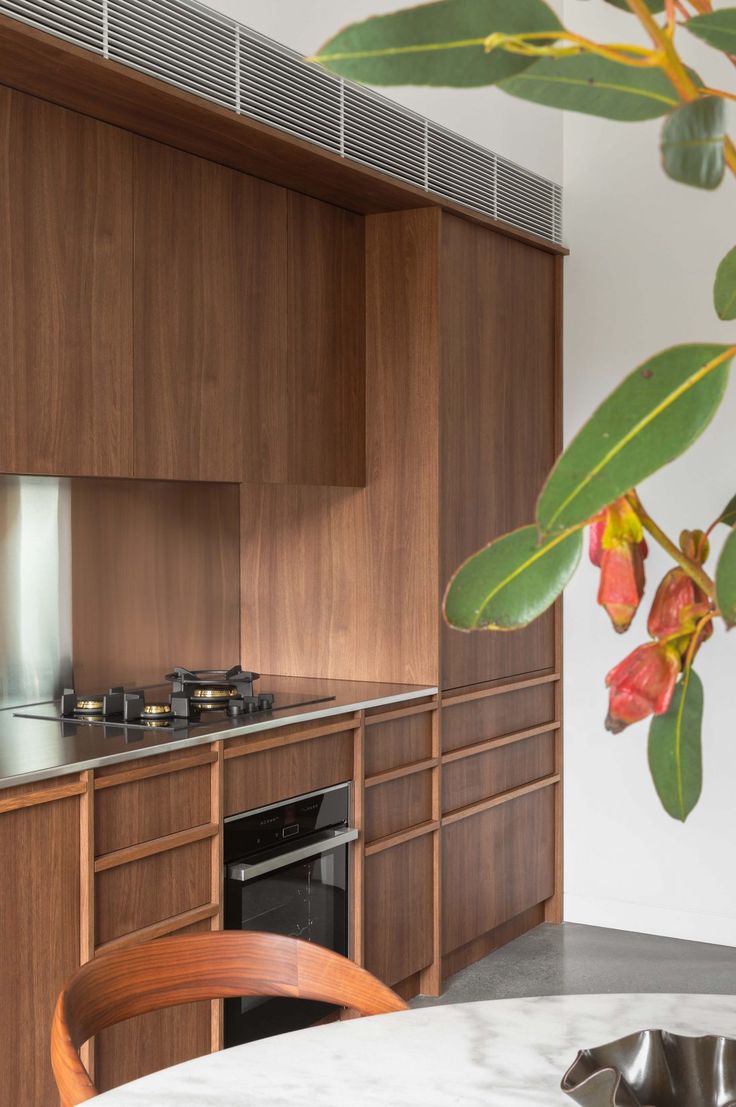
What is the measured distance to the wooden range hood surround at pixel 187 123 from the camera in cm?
234

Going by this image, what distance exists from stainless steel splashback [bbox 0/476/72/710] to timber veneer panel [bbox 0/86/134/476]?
0.48 meters

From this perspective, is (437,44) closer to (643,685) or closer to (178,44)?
(643,685)

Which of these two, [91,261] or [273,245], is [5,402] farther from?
[273,245]


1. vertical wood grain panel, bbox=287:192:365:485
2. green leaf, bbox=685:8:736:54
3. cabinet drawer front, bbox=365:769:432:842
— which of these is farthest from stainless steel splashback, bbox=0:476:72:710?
green leaf, bbox=685:8:736:54

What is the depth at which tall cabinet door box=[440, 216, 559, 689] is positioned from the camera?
11.9 ft

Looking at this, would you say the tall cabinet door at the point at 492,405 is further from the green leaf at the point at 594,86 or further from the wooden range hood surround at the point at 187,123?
the green leaf at the point at 594,86

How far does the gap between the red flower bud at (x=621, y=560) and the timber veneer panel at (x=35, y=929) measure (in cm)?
185

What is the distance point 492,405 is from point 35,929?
224cm

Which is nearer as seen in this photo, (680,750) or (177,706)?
(680,750)

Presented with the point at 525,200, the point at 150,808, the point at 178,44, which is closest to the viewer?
the point at 150,808

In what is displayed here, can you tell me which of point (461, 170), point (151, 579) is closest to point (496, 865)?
point (151, 579)

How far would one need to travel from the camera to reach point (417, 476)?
3.56 m

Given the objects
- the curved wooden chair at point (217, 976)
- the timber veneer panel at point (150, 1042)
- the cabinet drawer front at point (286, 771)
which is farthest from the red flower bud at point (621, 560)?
the cabinet drawer front at point (286, 771)

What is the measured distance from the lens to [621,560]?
0.54 meters
